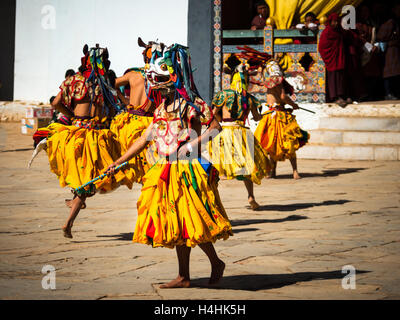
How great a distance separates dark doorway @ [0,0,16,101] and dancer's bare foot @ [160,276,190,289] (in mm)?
16700

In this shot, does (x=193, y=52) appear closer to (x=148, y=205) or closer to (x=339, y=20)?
(x=339, y=20)

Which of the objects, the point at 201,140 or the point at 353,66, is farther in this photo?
the point at 353,66

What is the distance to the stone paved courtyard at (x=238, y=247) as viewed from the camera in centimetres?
539

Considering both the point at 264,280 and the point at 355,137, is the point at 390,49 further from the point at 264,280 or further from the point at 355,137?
the point at 264,280

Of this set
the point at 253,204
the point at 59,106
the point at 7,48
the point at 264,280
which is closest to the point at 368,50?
the point at 253,204

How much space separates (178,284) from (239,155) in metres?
4.30

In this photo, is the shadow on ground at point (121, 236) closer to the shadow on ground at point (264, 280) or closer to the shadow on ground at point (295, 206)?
the shadow on ground at point (264, 280)

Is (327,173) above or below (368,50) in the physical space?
below

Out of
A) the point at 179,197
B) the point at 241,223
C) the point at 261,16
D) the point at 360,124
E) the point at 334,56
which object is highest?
the point at 261,16

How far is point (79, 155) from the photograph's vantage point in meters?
7.63

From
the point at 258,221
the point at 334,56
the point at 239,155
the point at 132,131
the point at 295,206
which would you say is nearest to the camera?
the point at 258,221

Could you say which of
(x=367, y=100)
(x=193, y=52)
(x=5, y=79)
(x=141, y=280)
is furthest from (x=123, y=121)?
(x=5, y=79)

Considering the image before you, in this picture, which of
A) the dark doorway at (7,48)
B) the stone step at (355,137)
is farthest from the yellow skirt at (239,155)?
the dark doorway at (7,48)

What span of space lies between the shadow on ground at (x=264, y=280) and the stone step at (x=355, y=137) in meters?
8.72
